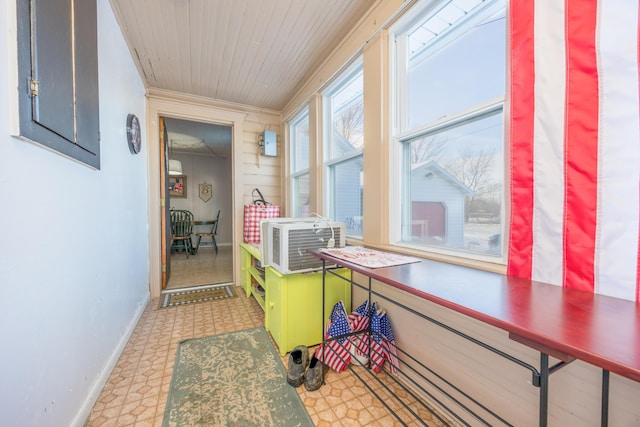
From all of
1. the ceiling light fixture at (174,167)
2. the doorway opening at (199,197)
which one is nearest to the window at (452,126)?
the doorway opening at (199,197)

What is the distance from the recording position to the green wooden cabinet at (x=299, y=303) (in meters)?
1.83

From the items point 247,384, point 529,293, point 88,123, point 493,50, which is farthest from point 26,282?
point 493,50

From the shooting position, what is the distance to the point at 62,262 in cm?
110

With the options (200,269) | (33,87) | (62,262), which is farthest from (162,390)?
(200,269)

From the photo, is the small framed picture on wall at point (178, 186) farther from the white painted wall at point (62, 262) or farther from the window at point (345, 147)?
the window at point (345, 147)

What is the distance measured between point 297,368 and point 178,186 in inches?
243

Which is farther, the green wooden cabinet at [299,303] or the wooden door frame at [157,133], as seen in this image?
the wooden door frame at [157,133]

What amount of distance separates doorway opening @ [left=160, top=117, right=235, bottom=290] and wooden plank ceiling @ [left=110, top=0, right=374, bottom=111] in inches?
39.3

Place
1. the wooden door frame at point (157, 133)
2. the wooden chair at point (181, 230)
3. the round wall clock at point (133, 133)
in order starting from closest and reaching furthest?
the round wall clock at point (133, 133) < the wooden door frame at point (157, 133) < the wooden chair at point (181, 230)

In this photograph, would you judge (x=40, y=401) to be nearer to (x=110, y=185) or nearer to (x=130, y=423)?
(x=130, y=423)

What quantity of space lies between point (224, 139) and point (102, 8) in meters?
3.59

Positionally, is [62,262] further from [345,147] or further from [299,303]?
[345,147]

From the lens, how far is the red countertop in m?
0.49

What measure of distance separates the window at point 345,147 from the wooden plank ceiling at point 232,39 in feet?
1.14
